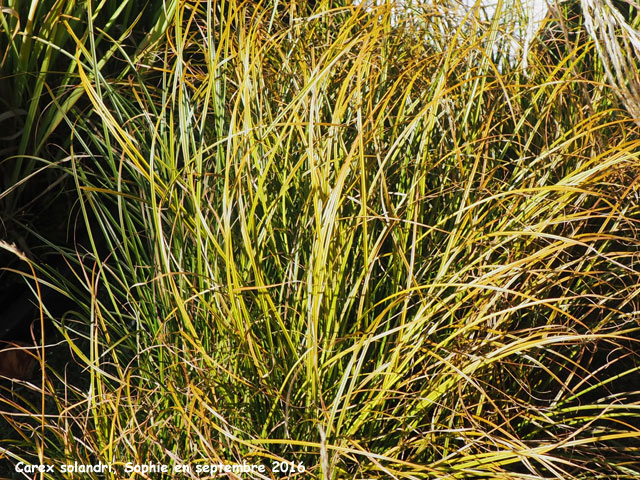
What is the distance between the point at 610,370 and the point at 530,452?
71cm

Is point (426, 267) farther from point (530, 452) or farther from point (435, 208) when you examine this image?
point (530, 452)

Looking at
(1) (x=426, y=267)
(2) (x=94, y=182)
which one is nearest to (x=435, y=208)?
(1) (x=426, y=267)

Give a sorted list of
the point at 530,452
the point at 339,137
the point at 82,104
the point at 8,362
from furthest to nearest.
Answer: the point at 82,104 → the point at 8,362 → the point at 339,137 → the point at 530,452

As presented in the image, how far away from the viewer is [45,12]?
1.42 metres

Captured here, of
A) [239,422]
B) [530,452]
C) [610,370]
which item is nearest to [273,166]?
[239,422]

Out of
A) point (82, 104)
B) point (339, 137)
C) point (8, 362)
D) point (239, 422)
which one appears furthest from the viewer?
point (82, 104)

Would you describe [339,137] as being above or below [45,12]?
below

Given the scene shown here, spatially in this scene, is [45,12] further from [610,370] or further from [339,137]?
→ [610,370]

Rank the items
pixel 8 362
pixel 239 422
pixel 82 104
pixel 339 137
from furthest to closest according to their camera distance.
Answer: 1. pixel 82 104
2. pixel 8 362
3. pixel 339 137
4. pixel 239 422

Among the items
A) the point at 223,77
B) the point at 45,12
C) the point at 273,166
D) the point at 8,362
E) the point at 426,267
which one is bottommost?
the point at 8,362

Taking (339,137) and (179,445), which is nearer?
(179,445)

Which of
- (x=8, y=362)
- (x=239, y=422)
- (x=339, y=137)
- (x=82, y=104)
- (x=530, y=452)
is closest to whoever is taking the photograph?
(x=530, y=452)

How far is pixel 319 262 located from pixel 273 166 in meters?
0.28

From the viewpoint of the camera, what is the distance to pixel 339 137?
1147 mm
